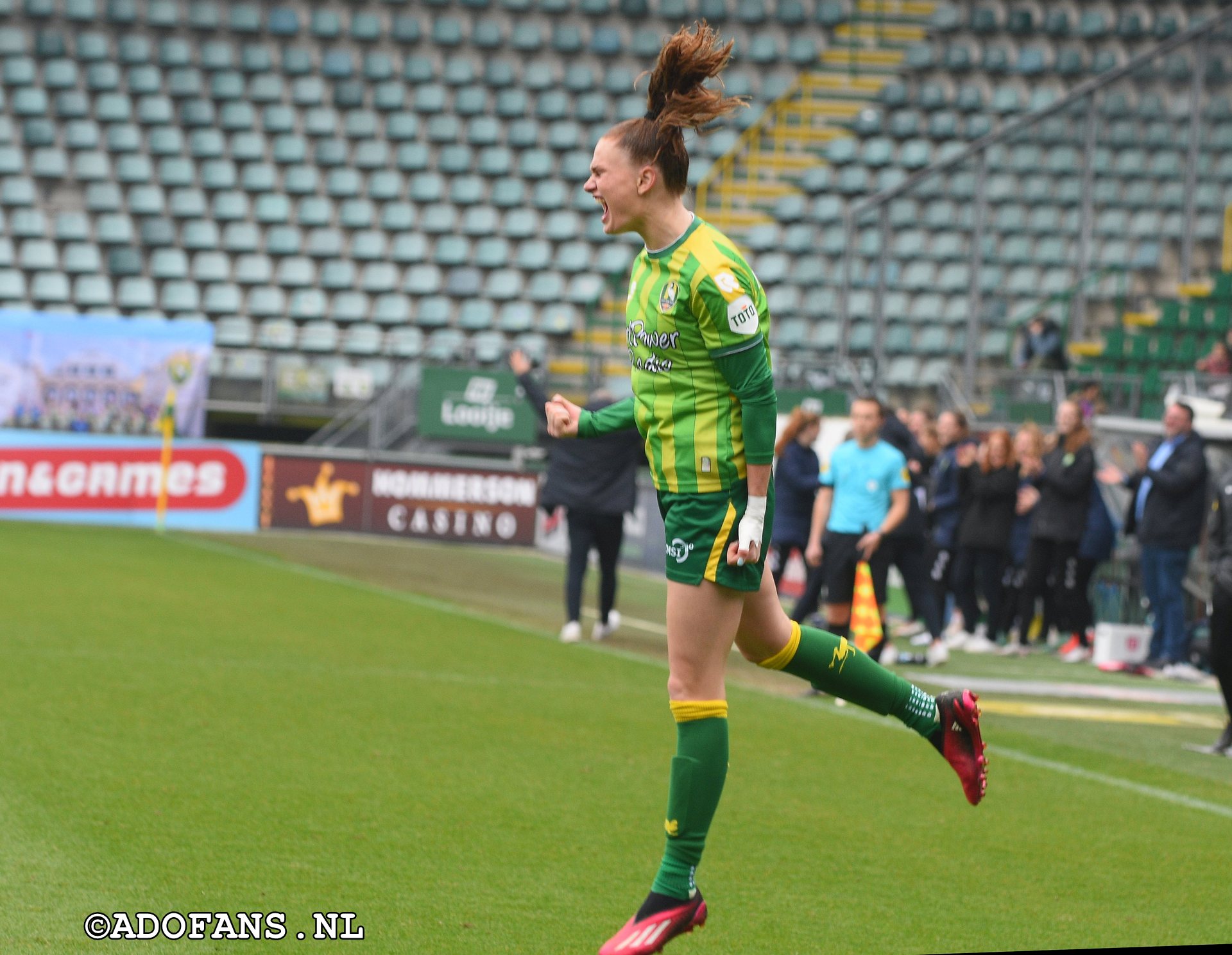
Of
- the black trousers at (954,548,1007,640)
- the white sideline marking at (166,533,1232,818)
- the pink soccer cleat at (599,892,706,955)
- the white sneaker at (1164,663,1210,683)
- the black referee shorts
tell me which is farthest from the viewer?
the black trousers at (954,548,1007,640)

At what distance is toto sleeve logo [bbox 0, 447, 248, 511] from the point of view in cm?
1914

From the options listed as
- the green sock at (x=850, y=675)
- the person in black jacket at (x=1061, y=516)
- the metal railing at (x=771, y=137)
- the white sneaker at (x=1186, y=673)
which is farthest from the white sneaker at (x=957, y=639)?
the metal railing at (x=771, y=137)

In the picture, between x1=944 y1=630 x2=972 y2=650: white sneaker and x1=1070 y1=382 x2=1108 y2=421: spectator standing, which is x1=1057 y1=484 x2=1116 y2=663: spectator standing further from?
x1=1070 y1=382 x2=1108 y2=421: spectator standing

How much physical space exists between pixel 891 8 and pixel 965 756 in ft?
86.9

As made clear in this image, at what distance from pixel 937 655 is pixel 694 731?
8.02m

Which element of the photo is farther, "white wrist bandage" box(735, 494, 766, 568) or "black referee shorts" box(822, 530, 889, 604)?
"black referee shorts" box(822, 530, 889, 604)

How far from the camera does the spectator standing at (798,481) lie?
12023 millimetres

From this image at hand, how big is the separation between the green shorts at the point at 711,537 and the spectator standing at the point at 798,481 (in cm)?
773

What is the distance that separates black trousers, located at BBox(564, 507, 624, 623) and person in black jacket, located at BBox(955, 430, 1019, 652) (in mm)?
3499

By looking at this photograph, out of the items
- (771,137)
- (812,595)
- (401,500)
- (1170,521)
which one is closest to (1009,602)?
(1170,521)

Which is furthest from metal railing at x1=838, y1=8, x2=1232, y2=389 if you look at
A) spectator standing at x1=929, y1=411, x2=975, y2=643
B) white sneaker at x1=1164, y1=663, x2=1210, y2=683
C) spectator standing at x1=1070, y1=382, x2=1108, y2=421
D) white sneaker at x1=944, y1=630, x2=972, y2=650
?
white sneaker at x1=1164, y1=663, x2=1210, y2=683

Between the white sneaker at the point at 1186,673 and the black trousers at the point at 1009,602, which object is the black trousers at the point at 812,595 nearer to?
the white sneaker at the point at 1186,673

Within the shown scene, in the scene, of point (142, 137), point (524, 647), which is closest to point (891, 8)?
point (142, 137)

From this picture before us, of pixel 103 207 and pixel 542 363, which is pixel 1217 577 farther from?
pixel 103 207
